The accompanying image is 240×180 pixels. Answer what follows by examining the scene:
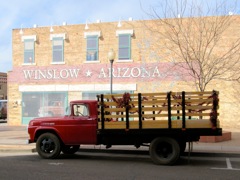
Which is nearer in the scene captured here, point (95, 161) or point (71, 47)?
point (95, 161)

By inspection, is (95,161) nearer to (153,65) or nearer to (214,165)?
(214,165)

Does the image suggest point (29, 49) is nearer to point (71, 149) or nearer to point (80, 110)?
point (71, 149)

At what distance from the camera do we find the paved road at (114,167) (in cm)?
958

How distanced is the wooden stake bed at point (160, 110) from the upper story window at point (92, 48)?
54.5ft

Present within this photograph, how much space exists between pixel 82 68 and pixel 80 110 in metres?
16.3

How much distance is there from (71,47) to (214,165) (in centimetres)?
1958

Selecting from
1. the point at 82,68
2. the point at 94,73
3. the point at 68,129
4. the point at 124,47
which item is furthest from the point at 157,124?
the point at 82,68

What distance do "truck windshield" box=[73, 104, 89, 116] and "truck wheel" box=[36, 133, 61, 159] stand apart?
1.07 meters

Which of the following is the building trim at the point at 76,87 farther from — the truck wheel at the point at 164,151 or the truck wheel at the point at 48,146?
the truck wheel at the point at 164,151

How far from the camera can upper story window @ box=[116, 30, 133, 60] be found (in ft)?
90.6

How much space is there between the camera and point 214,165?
1143 centimetres

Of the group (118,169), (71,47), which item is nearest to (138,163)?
(118,169)

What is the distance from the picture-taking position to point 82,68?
28625 mm

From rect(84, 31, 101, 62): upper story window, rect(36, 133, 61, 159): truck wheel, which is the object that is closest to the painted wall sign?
rect(84, 31, 101, 62): upper story window
